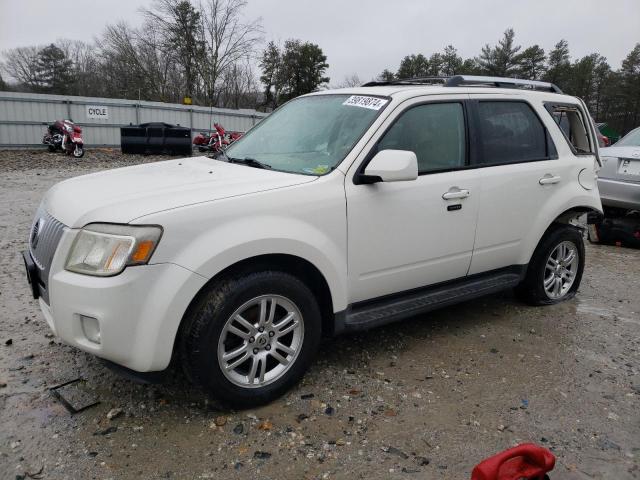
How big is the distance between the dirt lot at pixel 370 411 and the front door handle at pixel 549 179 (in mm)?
1167

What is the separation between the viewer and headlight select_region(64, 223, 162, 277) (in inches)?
95.0

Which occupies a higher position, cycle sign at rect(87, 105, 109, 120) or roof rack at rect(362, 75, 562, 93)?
cycle sign at rect(87, 105, 109, 120)

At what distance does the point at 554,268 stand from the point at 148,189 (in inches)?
141

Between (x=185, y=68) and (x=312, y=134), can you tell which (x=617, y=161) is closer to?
(x=312, y=134)

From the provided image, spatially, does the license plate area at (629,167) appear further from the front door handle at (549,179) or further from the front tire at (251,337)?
the front tire at (251,337)

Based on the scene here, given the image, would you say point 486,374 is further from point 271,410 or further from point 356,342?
point 271,410

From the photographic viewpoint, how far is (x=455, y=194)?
139 inches

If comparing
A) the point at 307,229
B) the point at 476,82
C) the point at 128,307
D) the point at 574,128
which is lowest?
the point at 128,307

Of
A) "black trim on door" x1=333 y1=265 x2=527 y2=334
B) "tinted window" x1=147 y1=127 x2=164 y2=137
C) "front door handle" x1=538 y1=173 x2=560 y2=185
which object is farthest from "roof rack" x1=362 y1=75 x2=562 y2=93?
"tinted window" x1=147 y1=127 x2=164 y2=137

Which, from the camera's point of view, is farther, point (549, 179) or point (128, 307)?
point (549, 179)

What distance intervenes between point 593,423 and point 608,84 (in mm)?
49810

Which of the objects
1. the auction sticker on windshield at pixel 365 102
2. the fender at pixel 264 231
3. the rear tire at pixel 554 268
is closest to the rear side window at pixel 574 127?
the rear tire at pixel 554 268

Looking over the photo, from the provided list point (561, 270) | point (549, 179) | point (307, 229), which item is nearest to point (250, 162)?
point (307, 229)

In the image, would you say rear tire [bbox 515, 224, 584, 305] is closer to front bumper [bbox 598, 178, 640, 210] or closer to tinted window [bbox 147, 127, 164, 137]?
front bumper [bbox 598, 178, 640, 210]
